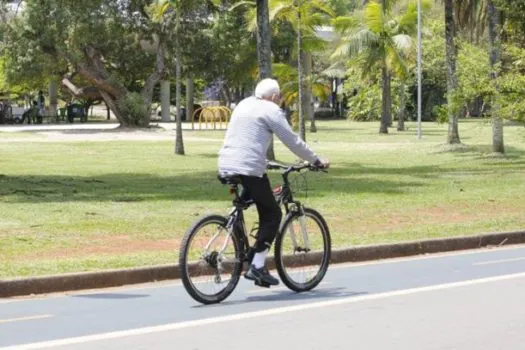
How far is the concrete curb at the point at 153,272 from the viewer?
10383mm

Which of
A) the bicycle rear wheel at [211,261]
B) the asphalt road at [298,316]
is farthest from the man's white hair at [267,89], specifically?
the asphalt road at [298,316]

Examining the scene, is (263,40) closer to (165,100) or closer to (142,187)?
(142,187)

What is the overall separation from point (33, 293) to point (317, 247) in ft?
8.85

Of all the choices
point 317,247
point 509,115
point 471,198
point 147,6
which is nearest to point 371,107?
point 147,6

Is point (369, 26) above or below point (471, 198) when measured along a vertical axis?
above

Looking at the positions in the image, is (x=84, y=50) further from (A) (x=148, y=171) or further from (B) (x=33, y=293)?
(B) (x=33, y=293)

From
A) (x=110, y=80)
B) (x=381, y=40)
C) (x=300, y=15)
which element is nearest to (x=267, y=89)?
(x=300, y=15)

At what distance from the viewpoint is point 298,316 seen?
29.2ft

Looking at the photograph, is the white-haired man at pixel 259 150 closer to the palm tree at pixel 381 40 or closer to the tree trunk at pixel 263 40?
the tree trunk at pixel 263 40

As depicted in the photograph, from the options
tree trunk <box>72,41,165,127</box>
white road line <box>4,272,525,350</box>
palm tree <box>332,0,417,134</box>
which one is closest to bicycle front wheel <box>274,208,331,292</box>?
white road line <box>4,272,525,350</box>

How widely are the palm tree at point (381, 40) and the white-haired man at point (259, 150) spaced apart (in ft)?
141

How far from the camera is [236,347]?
7.67 m

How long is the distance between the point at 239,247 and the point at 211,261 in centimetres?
36

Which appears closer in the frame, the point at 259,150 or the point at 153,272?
the point at 259,150
